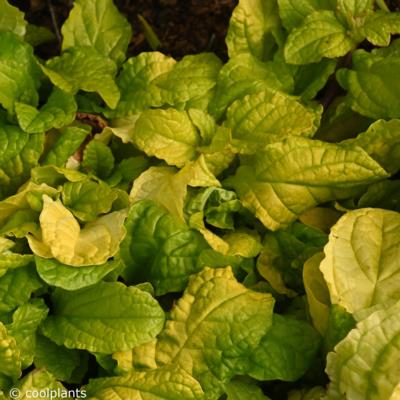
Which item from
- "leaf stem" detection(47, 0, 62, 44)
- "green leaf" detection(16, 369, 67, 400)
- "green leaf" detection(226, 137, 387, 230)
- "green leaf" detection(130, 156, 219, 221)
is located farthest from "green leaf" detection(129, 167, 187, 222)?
"leaf stem" detection(47, 0, 62, 44)

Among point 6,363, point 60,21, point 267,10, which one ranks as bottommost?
point 6,363

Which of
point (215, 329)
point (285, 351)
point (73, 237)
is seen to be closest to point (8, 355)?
point (73, 237)

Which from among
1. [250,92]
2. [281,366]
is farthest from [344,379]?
[250,92]

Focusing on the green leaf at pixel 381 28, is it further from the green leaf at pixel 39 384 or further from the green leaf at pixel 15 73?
the green leaf at pixel 39 384

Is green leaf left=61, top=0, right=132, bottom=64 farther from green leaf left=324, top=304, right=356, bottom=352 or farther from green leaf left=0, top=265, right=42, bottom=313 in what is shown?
green leaf left=324, top=304, right=356, bottom=352

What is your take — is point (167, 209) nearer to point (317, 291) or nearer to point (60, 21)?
point (317, 291)

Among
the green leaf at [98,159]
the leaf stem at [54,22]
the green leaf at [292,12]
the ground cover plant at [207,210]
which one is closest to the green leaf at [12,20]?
the ground cover plant at [207,210]
